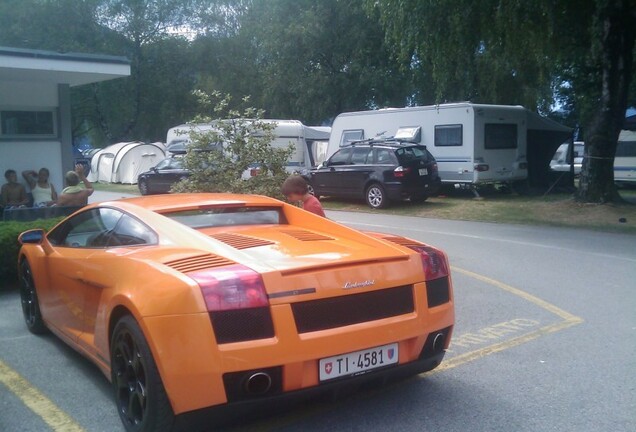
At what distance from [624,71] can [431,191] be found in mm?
6018

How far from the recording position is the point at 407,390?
492 centimetres

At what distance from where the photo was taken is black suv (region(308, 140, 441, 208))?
19.4 m

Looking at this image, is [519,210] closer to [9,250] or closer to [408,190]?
[408,190]

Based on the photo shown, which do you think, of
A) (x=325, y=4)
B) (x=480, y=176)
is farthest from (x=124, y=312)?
(x=325, y=4)

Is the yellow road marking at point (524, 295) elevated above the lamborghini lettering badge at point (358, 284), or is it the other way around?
the lamborghini lettering badge at point (358, 284)

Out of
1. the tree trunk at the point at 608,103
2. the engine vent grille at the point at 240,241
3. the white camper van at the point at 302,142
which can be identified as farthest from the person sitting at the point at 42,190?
the white camper van at the point at 302,142

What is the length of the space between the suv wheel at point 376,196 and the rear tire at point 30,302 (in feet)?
45.4

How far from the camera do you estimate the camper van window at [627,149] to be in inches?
974

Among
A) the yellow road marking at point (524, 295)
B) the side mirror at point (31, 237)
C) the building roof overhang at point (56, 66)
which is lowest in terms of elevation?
the yellow road marking at point (524, 295)

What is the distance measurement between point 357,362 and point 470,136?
17971mm

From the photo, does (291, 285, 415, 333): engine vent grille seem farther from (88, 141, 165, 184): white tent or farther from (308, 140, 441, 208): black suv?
(88, 141, 165, 184): white tent

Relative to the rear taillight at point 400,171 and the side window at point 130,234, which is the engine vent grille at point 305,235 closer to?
the side window at point 130,234

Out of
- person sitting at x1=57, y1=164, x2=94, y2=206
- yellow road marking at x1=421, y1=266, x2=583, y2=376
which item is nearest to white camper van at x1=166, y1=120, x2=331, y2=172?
person sitting at x1=57, y1=164, x2=94, y2=206

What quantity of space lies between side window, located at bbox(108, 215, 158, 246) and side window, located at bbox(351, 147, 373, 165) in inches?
617
